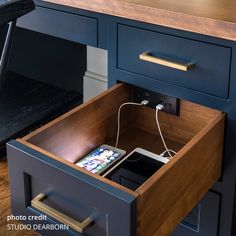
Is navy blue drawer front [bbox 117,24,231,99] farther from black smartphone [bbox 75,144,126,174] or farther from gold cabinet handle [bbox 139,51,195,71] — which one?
black smartphone [bbox 75,144,126,174]

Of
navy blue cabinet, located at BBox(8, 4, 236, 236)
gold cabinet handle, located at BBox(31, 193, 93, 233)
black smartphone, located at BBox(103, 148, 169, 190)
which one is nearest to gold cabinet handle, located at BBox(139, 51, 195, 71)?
navy blue cabinet, located at BBox(8, 4, 236, 236)

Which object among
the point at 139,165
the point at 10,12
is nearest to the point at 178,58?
the point at 139,165

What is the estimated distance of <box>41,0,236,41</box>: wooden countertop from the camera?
1086 mm

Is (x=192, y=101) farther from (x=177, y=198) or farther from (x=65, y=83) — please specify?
(x=65, y=83)

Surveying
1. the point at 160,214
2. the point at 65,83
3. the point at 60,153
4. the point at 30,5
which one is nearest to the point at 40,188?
the point at 60,153

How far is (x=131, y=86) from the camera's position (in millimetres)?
1403

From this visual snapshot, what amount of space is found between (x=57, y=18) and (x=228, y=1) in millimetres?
466

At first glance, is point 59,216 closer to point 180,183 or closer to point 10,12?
point 180,183

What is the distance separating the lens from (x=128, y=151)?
1375 mm

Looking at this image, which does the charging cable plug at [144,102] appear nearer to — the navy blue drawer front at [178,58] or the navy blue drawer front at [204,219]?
the navy blue drawer front at [178,58]

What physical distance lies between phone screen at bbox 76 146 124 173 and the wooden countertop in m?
0.34

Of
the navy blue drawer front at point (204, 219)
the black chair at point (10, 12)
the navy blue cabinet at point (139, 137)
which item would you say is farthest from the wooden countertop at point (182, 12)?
the navy blue drawer front at point (204, 219)

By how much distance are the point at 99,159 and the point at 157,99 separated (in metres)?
0.24

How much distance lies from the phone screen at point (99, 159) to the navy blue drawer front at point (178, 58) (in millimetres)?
209
